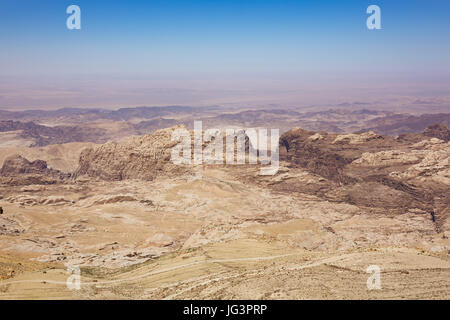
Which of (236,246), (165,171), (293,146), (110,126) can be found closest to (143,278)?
(236,246)

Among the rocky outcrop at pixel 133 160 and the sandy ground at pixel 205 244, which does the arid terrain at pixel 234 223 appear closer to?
the sandy ground at pixel 205 244

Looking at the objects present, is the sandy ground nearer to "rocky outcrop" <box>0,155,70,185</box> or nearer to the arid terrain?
the arid terrain

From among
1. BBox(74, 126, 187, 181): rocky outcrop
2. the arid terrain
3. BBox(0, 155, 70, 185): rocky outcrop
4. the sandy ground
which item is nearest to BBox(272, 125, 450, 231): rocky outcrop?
the arid terrain

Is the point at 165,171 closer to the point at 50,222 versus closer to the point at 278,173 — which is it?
the point at 278,173

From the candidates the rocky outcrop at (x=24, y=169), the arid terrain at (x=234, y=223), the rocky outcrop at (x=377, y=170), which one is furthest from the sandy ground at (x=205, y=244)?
the rocky outcrop at (x=24, y=169)

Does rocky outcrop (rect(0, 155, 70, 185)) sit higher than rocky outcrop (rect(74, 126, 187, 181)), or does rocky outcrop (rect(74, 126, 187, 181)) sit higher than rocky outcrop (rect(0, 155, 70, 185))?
rocky outcrop (rect(74, 126, 187, 181))

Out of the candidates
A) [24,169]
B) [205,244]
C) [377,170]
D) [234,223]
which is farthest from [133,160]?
[377,170]

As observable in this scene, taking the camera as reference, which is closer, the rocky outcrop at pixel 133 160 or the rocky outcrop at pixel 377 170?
the rocky outcrop at pixel 377 170

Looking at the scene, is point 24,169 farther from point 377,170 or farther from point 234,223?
point 377,170
